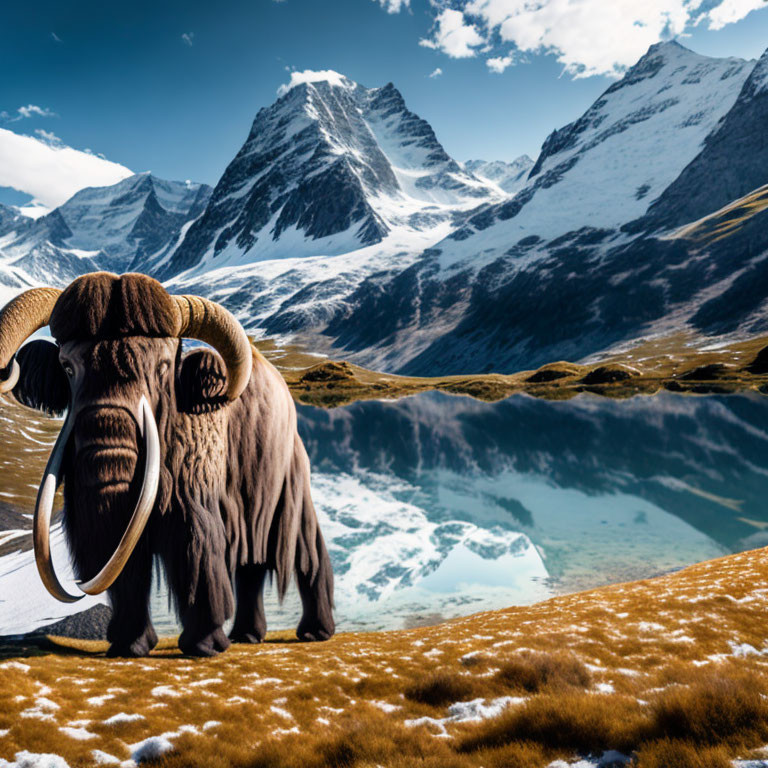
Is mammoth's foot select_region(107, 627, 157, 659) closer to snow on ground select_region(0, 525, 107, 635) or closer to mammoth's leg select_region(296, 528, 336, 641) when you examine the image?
mammoth's leg select_region(296, 528, 336, 641)

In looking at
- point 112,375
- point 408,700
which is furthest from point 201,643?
point 112,375

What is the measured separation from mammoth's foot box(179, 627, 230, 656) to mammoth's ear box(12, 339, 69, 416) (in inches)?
156

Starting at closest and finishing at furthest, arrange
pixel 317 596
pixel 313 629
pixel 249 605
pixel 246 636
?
pixel 249 605, pixel 246 636, pixel 317 596, pixel 313 629

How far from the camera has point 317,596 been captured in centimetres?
930

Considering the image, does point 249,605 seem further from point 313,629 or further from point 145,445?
point 145,445

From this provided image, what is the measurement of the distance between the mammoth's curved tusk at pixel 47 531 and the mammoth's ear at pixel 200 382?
1555mm

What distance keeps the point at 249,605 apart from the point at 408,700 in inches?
151

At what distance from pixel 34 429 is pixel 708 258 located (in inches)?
7832

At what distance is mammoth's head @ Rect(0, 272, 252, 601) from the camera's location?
6.14 meters

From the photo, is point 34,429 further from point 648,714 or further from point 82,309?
point 648,714

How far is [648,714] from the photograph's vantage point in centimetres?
519

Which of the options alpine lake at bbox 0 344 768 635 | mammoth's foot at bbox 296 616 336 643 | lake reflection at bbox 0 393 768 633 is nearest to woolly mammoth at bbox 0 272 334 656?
lake reflection at bbox 0 393 768 633

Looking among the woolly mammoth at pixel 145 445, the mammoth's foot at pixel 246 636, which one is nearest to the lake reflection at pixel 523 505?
the woolly mammoth at pixel 145 445

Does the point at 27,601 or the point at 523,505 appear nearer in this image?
the point at 27,601
